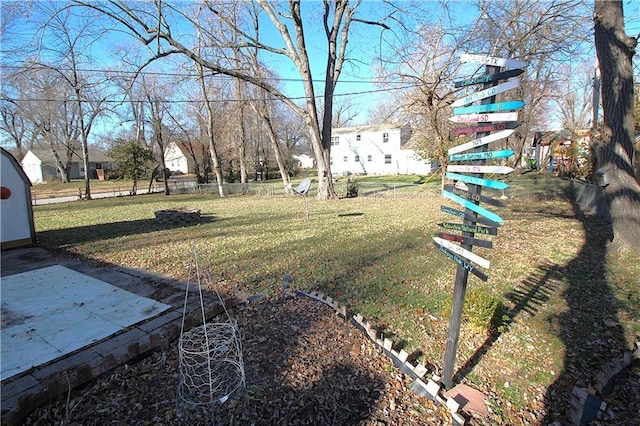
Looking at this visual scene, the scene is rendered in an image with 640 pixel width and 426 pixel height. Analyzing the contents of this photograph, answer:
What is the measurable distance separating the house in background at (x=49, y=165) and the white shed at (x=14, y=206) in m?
40.8

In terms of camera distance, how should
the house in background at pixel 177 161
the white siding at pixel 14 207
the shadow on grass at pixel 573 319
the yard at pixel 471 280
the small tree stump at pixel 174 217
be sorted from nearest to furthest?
the shadow on grass at pixel 573 319, the yard at pixel 471 280, the white siding at pixel 14 207, the small tree stump at pixel 174 217, the house in background at pixel 177 161

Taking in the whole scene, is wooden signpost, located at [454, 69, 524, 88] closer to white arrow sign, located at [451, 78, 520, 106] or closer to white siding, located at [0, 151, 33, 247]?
white arrow sign, located at [451, 78, 520, 106]

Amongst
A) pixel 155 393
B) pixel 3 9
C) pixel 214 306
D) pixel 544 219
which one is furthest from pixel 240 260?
pixel 3 9

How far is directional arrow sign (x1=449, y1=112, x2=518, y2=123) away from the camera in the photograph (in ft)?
6.57

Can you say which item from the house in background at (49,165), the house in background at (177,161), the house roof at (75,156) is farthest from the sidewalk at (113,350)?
the house in background at (177,161)

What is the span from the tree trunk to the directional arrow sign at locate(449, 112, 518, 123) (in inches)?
221

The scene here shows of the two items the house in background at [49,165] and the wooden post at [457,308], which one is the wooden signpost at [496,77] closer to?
the wooden post at [457,308]

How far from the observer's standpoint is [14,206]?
25.2 feet

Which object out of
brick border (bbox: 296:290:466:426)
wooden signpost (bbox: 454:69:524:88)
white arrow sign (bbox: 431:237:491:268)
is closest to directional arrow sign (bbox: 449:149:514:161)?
wooden signpost (bbox: 454:69:524:88)

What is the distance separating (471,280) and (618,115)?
13.8 feet

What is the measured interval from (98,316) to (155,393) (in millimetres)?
1934

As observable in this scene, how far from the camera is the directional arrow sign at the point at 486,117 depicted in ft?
6.57

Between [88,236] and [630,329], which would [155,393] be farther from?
[88,236]

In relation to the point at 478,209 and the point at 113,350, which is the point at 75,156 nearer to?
the point at 113,350
